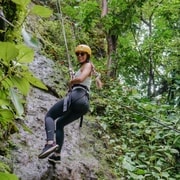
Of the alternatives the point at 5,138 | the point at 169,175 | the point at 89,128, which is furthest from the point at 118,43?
the point at 5,138

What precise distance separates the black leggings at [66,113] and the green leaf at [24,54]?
2775 millimetres

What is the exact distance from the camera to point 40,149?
4.16 meters

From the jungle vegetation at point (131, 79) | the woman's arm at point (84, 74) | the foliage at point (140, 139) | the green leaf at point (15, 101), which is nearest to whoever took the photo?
the green leaf at point (15, 101)

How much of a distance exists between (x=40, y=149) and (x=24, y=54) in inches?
132

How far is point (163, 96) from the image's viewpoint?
8.09 m

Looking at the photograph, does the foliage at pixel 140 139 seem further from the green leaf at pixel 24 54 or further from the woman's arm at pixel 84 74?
the green leaf at pixel 24 54

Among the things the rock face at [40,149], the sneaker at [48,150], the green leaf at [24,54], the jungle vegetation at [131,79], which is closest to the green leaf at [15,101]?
the green leaf at [24,54]

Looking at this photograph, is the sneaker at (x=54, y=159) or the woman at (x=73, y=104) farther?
the sneaker at (x=54, y=159)

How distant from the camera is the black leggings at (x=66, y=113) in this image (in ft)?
12.2

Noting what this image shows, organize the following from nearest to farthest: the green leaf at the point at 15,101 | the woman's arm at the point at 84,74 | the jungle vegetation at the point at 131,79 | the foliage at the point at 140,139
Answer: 1. the green leaf at the point at 15,101
2. the woman's arm at the point at 84,74
3. the foliage at the point at 140,139
4. the jungle vegetation at the point at 131,79

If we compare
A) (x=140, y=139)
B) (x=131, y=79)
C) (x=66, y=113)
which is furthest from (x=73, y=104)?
(x=131, y=79)

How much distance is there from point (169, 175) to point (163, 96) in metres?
3.68

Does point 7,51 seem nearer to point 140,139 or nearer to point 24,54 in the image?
point 24,54

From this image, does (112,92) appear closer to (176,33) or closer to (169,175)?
(176,33)
